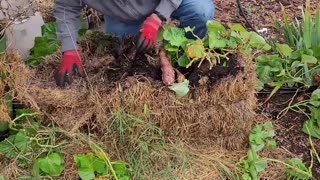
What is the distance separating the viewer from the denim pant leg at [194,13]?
2766 mm

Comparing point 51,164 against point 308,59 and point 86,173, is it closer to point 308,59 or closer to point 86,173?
point 86,173

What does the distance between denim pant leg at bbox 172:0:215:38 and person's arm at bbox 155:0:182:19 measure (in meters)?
0.18

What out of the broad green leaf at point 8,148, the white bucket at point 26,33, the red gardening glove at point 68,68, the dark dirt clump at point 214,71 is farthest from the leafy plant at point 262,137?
the white bucket at point 26,33

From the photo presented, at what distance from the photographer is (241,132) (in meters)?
2.57

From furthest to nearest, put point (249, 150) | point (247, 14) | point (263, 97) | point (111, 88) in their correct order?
point (247, 14) → point (263, 97) → point (249, 150) → point (111, 88)

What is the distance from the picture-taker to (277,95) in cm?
300

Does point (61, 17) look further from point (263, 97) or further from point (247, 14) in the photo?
point (247, 14)

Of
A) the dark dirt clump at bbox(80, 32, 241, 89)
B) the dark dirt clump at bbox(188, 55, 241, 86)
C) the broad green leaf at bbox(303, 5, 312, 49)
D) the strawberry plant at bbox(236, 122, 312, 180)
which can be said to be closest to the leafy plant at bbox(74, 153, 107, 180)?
the dark dirt clump at bbox(80, 32, 241, 89)

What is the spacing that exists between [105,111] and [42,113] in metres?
0.29

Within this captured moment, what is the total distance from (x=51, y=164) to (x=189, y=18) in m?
1.00

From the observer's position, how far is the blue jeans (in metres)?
2.77

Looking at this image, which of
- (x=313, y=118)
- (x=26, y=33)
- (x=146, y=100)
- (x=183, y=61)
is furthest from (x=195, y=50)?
(x=26, y=33)

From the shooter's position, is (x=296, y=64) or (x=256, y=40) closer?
(x=256, y=40)

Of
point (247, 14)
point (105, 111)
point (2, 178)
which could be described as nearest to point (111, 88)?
point (105, 111)
